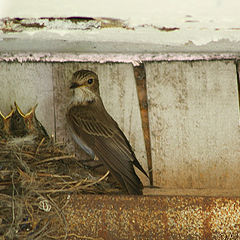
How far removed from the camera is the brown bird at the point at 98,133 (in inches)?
133

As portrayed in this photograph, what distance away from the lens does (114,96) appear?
152 inches

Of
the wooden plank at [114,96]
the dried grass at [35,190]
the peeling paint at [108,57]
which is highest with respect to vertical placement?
the peeling paint at [108,57]

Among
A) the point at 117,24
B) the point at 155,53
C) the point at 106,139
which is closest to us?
the point at 117,24

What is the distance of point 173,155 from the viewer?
368cm

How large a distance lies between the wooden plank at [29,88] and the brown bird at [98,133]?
0.68 feet

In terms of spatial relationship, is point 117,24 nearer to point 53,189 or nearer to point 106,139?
point 106,139

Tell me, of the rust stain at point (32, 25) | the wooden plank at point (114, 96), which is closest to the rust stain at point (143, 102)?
the wooden plank at point (114, 96)

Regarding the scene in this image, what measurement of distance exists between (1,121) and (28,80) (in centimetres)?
41

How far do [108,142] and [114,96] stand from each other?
19.0 inches

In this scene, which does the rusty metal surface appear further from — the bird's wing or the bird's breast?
the bird's breast

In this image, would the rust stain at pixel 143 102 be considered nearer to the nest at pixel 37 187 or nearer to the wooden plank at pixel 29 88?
the nest at pixel 37 187

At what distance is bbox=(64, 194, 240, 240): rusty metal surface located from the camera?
298 cm

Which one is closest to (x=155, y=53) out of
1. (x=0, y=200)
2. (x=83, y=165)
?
(x=83, y=165)

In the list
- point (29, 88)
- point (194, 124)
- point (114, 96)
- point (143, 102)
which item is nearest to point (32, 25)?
point (29, 88)
